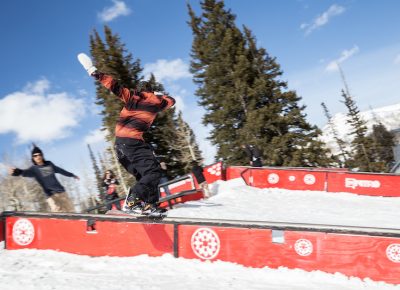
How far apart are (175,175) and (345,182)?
1295cm

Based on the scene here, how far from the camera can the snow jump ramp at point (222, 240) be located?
4.99 m

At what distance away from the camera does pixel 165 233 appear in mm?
5699

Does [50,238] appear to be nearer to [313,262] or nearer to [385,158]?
[313,262]

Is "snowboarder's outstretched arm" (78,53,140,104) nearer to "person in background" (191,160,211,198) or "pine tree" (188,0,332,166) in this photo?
"person in background" (191,160,211,198)

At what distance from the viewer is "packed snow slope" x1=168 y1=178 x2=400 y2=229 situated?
9.01 metres

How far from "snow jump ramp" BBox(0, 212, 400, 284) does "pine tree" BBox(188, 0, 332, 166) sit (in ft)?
60.4

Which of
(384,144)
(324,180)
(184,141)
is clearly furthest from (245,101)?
(384,144)

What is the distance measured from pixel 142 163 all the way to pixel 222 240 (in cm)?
180

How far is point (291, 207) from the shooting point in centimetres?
1080

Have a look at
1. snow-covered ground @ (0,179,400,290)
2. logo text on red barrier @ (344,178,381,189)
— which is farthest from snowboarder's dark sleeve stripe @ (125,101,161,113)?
logo text on red barrier @ (344,178,381,189)

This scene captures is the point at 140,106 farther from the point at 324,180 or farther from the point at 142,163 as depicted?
the point at 324,180

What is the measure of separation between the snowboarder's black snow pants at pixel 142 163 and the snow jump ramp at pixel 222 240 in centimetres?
79

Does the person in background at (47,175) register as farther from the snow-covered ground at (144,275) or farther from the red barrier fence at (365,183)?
the red barrier fence at (365,183)

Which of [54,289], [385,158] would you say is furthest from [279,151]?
[385,158]
